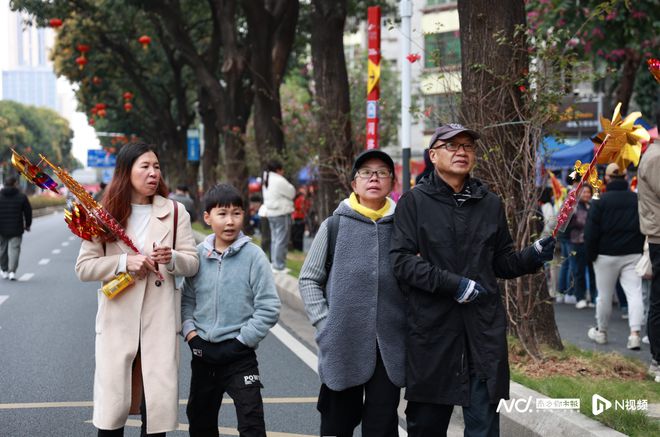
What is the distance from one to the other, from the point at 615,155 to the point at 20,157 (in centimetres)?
266

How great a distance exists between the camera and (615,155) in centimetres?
465

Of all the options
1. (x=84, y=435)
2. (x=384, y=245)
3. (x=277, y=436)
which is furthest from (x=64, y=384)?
(x=384, y=245)

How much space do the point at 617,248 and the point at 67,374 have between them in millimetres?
5065

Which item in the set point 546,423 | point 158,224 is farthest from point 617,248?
point 158,224

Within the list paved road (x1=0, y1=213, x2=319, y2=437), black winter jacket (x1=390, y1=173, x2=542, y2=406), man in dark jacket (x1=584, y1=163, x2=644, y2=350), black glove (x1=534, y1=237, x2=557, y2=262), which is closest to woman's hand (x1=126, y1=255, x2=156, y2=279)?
black winter jacket (x1=390, y1=173, x2=542, y2=406)

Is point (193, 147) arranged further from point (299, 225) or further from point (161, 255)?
point (161, 255)

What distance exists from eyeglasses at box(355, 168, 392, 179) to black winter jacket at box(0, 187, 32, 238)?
43.8ft

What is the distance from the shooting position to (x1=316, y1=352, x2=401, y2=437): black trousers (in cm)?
459

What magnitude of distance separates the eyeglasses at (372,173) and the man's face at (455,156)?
0.25 metres

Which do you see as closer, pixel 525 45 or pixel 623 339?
pixel 525 45

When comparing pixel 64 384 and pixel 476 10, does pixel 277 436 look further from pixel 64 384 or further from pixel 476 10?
pixel 476 10

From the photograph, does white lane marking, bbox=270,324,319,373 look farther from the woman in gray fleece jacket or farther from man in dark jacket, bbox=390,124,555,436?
man in dark jacket, bbox=390,124,555,436

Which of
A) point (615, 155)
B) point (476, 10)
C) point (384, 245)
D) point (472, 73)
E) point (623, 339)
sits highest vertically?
point (476, 10)

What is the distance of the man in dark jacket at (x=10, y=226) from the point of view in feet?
55.8
